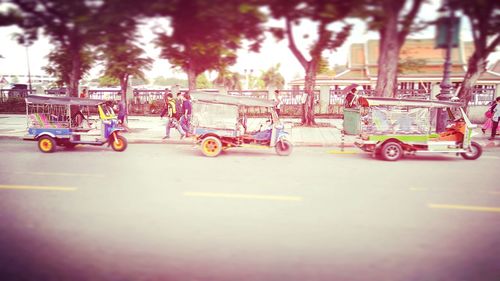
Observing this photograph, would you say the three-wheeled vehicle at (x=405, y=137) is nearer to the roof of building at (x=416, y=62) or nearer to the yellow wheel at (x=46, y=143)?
the roof of building at (x=416, y=62)

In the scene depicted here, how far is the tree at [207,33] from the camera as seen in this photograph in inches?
44.4

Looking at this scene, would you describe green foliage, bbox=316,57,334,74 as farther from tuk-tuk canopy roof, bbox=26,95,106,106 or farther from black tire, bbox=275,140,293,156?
black tire, bbox=275,140,293,156

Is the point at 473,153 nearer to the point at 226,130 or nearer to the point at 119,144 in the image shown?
the point at 226,130

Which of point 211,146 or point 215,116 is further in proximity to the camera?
point 215,116

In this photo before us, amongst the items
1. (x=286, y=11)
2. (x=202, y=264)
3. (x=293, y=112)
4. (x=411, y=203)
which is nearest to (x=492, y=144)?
(x=293, y=112)

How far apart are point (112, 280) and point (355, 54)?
2024 millimetres

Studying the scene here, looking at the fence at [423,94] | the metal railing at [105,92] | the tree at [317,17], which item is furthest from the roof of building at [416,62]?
the metal railing at [105,92]

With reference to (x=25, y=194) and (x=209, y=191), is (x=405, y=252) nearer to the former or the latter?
(x=209, y=191)

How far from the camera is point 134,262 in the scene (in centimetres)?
242

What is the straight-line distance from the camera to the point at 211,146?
766 centimetres

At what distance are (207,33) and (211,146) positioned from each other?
6486mm

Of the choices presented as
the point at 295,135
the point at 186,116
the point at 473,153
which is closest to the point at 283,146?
the point at 186,116

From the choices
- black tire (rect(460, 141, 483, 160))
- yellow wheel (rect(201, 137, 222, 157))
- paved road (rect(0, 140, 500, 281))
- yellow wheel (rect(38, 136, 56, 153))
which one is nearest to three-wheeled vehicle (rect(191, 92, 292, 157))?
yellow wheel (rect(201, 137, 222, 157))

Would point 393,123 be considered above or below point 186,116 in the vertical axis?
below
